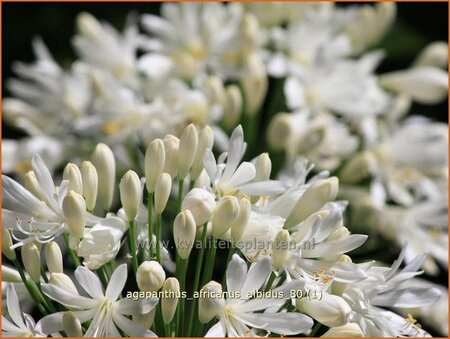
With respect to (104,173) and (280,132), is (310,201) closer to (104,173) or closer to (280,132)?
(104,173)

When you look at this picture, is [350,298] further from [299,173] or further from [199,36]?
[199,36]

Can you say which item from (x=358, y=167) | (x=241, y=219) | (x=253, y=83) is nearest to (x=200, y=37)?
(x=253, y=83)

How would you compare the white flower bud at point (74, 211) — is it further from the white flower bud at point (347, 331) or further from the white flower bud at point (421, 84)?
the white flower bud at point (421, 84)

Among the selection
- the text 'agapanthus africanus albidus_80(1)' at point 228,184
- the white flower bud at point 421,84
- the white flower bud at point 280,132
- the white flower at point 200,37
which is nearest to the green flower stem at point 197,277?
the text 'agapanthus africanus albidus_80(1)' at point 228,184

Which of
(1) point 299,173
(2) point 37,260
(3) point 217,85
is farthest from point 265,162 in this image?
(3) point 217,85

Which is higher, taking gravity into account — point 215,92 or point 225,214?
point 215,92
